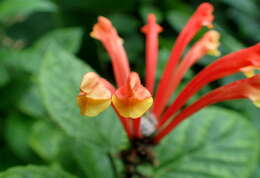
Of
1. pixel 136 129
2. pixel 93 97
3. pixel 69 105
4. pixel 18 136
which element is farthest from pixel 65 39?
pixel 93 97

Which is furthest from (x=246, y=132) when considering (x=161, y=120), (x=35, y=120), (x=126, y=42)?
(x=126, y=42)

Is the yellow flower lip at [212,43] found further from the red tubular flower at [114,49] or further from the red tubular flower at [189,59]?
the red tubular flower at [114,49]

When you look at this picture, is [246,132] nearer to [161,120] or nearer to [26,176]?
[161,120]

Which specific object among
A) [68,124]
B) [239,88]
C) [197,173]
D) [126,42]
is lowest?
[126,42]

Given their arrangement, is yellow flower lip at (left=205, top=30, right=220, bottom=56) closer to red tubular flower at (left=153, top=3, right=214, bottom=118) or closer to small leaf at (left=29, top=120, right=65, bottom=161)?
red tubular flower at (left=153, top=3, right=214, bottom=118)

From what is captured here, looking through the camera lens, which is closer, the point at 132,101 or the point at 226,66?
the point at 132,101

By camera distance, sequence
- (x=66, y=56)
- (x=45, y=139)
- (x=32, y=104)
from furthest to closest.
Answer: (x=32, y=104) < (x=45, y=139) < (x=66, y=56)

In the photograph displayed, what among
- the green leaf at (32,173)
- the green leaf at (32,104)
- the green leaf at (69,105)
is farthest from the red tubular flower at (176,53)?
the green leaf at (32,104)

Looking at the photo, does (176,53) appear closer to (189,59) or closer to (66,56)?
(189,59)
